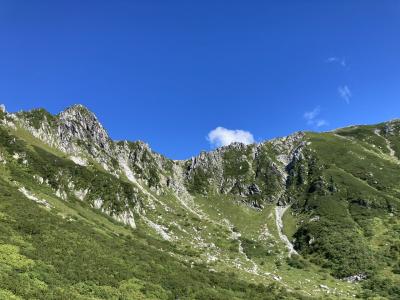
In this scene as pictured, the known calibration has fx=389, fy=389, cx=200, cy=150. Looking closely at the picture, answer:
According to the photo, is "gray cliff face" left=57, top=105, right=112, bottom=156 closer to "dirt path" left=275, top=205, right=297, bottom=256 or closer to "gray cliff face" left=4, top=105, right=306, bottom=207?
"gray cliff face" left=4, top=105, right=306, bottom=207

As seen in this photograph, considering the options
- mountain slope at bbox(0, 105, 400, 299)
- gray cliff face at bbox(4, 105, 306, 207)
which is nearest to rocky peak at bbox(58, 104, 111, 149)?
gray cliff face at bbox(4, 105, 306, 207)

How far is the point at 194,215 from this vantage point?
120 metres

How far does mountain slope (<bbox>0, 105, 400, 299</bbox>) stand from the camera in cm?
4297

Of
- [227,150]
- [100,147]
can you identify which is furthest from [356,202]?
[100,147]

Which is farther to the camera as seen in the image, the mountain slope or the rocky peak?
the rocky peak

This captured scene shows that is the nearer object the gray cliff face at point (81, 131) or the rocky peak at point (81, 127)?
the gray cliff face at point (81, 131)

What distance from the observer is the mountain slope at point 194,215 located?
43.0 meters

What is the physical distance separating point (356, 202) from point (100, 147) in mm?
85521

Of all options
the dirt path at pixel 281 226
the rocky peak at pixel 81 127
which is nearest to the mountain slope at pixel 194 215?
the dirt path at pixel 281 226

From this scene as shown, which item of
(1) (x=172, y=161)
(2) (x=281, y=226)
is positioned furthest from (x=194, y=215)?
(1) (x=172, y=161)

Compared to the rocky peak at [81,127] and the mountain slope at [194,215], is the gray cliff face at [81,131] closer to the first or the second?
the rocky peak at [81,127]

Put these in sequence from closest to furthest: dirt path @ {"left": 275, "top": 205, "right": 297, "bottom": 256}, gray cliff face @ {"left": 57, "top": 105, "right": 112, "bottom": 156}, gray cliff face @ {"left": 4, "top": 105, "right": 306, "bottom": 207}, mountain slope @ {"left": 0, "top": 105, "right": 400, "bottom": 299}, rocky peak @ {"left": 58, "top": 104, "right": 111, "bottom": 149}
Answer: mountain slope @ {"left": 0, "top": 105, "right": 400, "bottom": 299} < dirt path @ {"left": 275, "top": 205, "right": 297, "bottom": 256} < gray cliff face @ {"left": 4, "top": 105, "right": 306, "bottom": 207} < gray cliff face @ {"left": 57, "top": 105, "right": 112, "bottom": 156} < rocky peak @ {"left": 58, "top": 104, "right": 111, "bottom": 149}

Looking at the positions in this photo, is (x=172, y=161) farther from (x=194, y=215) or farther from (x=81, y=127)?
(x=194, y=215)

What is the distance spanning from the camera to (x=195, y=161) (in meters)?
160
